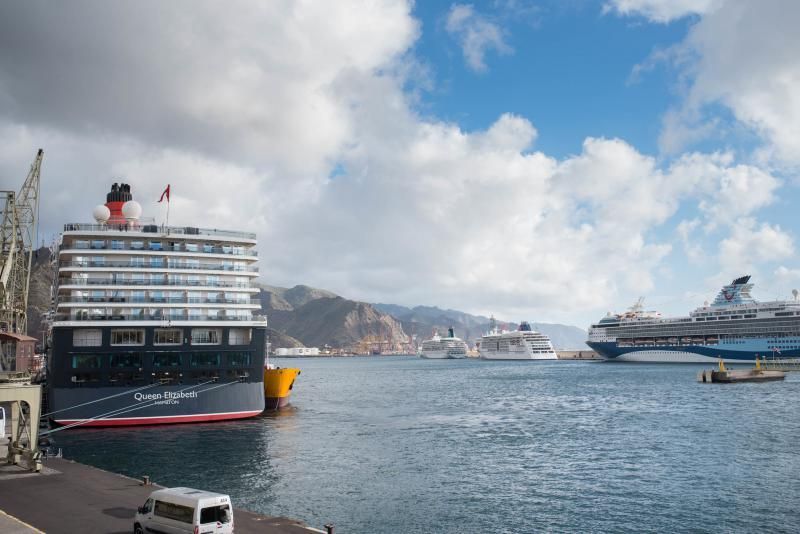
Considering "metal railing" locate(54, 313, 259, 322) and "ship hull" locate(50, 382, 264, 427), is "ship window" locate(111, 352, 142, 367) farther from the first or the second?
"metal railing" locate(54, 313, 259, 322)

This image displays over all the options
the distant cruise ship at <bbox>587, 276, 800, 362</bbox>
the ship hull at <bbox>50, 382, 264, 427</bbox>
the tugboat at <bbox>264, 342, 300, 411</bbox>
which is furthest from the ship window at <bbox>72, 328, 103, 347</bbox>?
the distant cruise ship at <bbox>587, 276, 800, 362</bbox>

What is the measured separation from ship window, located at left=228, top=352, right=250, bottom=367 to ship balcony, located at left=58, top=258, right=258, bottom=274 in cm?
963

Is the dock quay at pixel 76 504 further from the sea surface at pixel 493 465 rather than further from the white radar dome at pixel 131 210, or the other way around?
the white radar dome at pixel 131 210

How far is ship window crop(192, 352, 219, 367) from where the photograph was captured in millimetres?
58125

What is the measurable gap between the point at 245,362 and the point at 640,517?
41.4 metres

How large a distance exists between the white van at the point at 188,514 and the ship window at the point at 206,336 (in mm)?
39120

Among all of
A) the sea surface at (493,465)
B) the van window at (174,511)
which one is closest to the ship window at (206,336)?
the sea surface at (493,465)

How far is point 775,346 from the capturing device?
171 meters

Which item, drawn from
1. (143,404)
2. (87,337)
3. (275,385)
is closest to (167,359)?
(143,404)

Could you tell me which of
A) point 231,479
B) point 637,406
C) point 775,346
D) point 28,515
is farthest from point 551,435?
point 775,346

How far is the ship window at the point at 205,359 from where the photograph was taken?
5812 cm

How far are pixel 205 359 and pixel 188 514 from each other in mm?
39949

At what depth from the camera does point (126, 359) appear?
56.1 m

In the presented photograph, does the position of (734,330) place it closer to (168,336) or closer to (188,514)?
(168,336)
